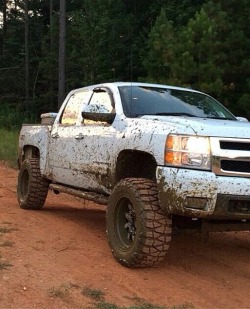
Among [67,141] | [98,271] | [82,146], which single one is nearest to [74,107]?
[67,141]

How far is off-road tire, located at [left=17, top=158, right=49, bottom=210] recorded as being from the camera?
327 inches

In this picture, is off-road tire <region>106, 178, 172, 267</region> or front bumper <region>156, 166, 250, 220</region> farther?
off-road tire <region>106, 178, 172, 267</region>

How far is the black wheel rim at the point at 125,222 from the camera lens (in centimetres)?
568

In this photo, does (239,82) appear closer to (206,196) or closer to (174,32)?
(174,32)

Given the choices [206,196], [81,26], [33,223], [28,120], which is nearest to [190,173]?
[206,196]

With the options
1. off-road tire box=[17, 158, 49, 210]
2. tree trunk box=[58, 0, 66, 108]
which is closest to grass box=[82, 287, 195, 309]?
off-road tire box=[17, 158, 49, 210]

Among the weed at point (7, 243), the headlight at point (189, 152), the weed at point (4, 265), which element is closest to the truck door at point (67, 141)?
the weed at point (7, 243)

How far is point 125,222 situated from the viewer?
5836 mm

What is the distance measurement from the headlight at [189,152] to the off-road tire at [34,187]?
3.55 m

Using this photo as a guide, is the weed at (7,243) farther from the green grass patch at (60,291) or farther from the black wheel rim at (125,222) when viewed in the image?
the green grass patch at (60,291)

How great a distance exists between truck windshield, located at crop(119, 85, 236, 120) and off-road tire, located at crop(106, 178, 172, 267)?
1010 mm

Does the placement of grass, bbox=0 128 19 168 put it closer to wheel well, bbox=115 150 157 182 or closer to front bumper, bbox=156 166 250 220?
wheel well, bbox=115 150 157 182

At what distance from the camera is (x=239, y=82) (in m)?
20.3

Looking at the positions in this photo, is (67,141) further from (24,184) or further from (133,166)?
(24,184)
